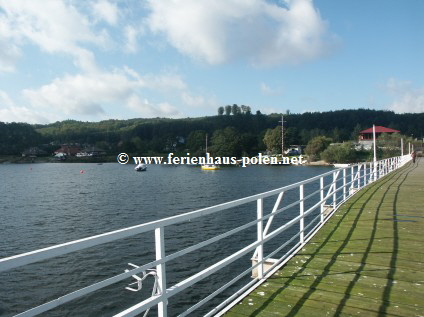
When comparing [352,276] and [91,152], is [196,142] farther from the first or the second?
[352,276]

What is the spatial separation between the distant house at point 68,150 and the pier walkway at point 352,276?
169853 mm

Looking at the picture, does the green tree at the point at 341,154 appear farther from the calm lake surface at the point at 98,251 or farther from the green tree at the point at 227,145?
the calm lake surface at the point at 98,251

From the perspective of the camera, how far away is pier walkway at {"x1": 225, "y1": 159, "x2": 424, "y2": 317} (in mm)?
4000

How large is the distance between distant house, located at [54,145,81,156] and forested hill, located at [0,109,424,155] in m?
8.74

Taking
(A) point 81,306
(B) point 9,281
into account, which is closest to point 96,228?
(B) point 9,281

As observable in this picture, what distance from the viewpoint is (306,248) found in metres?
6.55

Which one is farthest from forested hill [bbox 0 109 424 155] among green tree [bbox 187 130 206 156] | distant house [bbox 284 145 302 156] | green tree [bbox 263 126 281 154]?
green tree [bbox 263 126 281 154]

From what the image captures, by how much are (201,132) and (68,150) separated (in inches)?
2540

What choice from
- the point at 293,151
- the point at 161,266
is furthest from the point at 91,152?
the point at 161,266

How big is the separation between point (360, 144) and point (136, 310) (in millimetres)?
108728

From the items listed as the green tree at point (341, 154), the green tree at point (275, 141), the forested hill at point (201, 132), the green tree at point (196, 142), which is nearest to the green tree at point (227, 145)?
the forested hill at point (201, 132)

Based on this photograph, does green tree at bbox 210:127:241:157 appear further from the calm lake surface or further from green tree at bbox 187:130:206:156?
the calm lake surface

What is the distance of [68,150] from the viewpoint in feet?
547

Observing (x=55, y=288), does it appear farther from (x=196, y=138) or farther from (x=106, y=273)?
(x=196, y=138)
